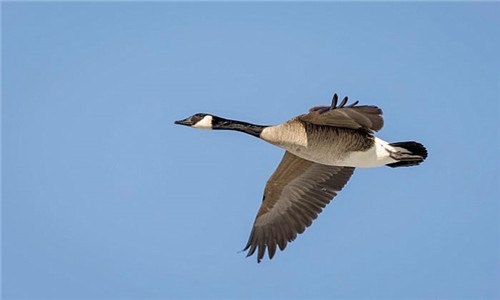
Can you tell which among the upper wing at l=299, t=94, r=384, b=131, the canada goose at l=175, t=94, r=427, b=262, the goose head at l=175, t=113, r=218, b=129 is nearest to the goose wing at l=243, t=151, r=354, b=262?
the canada goose at l=175, t=94, r=427, b=262

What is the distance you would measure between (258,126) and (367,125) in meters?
1.25

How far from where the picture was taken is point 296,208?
32.8 ft

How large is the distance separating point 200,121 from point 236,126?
23.2 inches

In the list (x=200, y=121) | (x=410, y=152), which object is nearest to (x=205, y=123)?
(x=200, y=121)

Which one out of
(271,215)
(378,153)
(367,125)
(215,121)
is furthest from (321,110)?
(271,215)

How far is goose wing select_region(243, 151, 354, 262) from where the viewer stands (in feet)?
32.3

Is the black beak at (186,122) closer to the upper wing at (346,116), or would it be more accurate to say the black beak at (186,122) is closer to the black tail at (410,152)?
the upper wing at (346,116)

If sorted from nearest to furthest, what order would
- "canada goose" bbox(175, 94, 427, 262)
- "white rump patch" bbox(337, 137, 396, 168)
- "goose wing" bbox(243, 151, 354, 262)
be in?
"canada goose" bbox(175, 94, 427, 262) → "white rump patch" bbox(337, 137, 396, 168) → "goose wing" bbox(243, 151, 354, 262)

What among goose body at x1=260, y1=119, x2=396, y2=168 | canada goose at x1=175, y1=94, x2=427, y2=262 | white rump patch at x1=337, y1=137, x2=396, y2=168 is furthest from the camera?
white rump patch at x1=337, y1=137, x2=396, y2=168

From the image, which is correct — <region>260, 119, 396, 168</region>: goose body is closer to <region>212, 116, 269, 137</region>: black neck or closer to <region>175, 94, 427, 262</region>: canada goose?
<region>175, 94, 427, 262</region>: canada goose

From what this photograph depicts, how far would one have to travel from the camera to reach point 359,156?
8.70 metres

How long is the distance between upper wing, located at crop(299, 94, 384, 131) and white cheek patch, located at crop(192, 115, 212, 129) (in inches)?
52.5

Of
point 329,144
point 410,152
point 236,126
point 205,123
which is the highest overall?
point 205,123

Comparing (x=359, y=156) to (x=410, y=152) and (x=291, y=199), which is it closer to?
(x=410, y=152)
